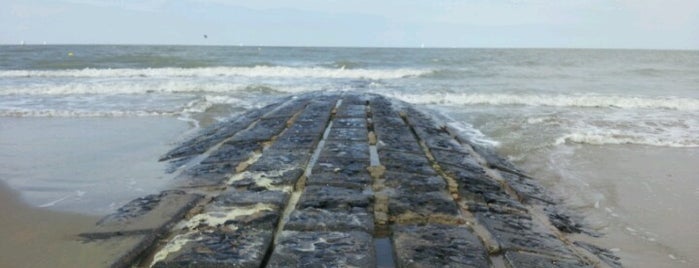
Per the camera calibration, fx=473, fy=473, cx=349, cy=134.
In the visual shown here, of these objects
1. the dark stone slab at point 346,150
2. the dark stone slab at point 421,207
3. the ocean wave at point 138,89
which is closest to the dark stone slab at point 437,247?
the dark stone slab at point 421,207

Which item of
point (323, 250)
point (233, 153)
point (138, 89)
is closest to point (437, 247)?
point (323, 250)

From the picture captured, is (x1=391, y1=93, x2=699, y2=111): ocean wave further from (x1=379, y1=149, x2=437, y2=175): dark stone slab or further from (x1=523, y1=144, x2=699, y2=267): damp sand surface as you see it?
(x1=379, y1=149, x2=437, y2=175): dark stone slab

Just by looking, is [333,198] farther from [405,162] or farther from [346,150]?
[346,150]

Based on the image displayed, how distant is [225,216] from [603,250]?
2582 millimetres

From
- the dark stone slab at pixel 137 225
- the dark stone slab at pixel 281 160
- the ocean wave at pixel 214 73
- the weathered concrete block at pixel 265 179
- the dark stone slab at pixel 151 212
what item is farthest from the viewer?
the ocean wave at pixel 214 73

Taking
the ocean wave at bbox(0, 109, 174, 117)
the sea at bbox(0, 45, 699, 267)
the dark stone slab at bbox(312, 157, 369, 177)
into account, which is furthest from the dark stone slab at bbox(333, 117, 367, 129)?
the ocean wave at bbox(0, 109, 174, 117)

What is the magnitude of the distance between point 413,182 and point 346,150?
1300mm

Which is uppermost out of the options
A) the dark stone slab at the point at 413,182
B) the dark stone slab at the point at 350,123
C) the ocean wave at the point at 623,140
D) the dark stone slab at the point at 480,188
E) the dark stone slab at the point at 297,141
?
the dark stone slab at the point at 350,123

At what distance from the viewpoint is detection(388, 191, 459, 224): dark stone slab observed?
10.2 feet

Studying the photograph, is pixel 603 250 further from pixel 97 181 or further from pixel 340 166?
pixel 97 181

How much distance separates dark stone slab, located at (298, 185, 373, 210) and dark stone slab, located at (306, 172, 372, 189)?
9cm

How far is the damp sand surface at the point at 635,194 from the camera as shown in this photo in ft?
11.6

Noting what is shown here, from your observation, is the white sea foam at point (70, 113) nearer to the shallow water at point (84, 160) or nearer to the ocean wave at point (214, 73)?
the shallow water at point (84, 160)

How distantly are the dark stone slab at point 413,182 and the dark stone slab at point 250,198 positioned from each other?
0.94 m
